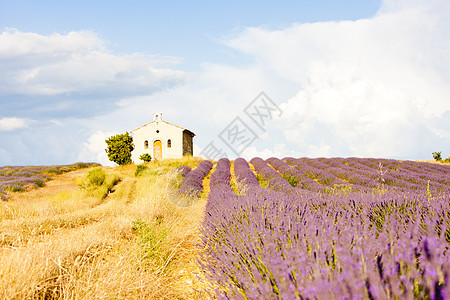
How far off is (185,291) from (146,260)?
57 centimetres

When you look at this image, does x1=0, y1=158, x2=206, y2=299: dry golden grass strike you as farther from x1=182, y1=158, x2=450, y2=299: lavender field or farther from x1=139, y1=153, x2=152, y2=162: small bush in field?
x1=139, y1=153, x2=152, y2=162: small bush in field

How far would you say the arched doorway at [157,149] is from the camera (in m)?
25.4


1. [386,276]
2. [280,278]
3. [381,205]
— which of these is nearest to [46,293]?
[280,278]

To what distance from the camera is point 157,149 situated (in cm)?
2538

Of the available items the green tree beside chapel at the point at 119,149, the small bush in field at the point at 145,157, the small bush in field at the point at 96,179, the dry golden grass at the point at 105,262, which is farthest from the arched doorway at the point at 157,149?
the dry golden grass at the point at 105,262

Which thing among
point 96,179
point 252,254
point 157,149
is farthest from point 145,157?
point 252,254

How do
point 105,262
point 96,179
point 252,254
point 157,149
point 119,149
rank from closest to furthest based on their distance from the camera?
point 252,254
point 105,262
point 96,179
point 119,149
point 157,149

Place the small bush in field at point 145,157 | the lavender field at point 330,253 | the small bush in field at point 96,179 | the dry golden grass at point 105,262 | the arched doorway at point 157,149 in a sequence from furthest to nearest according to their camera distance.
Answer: the arched doorway at point 157,149 → the small bush in field at point 145,157 → the small bush in field at point 96,179 → the dry golden grass at point 105,262 → the lavender field at point 330,253

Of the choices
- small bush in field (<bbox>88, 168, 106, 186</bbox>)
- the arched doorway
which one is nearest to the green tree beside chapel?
the arched doorway

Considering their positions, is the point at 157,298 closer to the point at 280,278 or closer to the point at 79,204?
the point at 280,278

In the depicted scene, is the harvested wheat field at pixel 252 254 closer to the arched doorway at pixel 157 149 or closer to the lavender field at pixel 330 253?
the lavender field at pixel 330 253

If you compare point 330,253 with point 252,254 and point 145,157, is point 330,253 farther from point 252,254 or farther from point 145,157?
point 145,157

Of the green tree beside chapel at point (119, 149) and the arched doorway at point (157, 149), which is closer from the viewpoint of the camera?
the green tree beside chapel at point (119, 149)

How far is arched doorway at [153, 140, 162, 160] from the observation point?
25.4 metres
